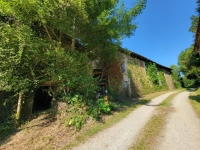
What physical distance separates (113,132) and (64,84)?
355cm

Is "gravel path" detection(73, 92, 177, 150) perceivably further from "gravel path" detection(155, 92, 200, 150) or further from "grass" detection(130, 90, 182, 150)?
"gravel path" detection(155, 92, 200, 150)

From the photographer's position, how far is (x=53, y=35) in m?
8.11

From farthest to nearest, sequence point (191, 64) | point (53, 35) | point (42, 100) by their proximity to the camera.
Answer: point (191, 64) → point (42, 100) → point (53, 35)

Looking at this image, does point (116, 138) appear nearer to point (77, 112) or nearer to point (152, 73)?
point (77, 112)

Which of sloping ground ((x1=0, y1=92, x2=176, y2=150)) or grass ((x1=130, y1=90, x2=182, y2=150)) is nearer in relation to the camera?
grass ((x1=130, y1=90, x2=182, y2=150))

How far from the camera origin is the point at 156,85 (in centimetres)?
2133

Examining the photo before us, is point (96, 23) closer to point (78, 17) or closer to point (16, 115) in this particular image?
point (78, 17)

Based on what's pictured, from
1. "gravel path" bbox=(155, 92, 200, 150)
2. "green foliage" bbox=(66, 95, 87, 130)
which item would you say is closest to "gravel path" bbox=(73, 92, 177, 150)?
"gravel path" bbox=(155, 92, 200, 150)

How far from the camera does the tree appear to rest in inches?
239

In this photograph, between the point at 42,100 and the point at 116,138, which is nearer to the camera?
the point at 116,138

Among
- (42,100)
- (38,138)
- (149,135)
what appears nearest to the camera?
(149,135)

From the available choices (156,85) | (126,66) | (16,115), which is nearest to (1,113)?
(16,115)

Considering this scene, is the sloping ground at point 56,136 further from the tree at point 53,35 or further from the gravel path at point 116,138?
the tree at point 53,35

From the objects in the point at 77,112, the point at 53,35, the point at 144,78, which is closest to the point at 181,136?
the point at 77,112
